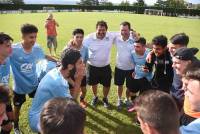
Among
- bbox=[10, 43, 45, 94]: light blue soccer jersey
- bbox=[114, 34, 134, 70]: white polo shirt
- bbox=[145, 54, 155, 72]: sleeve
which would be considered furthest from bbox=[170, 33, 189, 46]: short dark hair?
bbox=[10, 43, 45, 94]: light blue soccer jersey

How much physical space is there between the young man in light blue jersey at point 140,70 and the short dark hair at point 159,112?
A: 509 centimetres

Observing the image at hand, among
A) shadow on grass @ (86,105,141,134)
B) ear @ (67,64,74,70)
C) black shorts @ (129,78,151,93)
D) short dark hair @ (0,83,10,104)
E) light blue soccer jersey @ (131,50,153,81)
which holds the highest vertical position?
ear @ (67,64,74,70)

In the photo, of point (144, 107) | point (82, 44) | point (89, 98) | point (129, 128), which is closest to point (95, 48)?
point (82, 44)

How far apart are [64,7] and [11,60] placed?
6694cm

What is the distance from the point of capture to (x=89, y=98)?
9594 millimetres

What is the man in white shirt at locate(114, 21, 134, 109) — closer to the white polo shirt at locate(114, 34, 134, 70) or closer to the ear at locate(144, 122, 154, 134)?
the white polo shirt at locate(114, 34, 134, 70)

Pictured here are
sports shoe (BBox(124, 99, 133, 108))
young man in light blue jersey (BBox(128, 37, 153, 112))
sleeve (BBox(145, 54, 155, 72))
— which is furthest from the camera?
sports shoe (BBox(124, 99, 133, 108))

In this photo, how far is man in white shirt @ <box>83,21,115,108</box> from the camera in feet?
28.6

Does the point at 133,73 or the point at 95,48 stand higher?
the point at 95,48

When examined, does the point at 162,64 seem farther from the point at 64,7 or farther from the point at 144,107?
the point at 64,7

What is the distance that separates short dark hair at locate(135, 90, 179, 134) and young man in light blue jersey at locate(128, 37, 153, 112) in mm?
5087

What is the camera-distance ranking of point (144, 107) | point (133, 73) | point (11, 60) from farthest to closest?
point (133, 73) < point (11, 60) < point (144, 107)

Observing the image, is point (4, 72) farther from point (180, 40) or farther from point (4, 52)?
point (180, 40)

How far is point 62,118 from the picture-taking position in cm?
234
